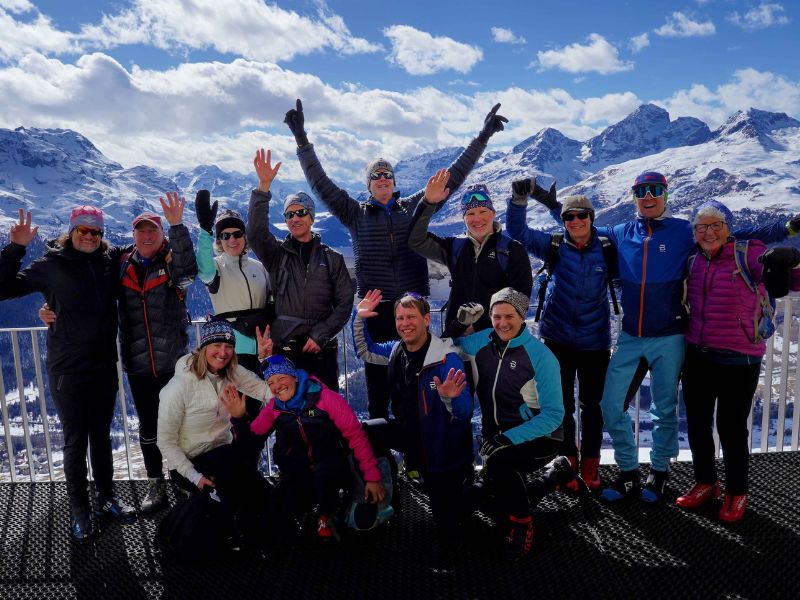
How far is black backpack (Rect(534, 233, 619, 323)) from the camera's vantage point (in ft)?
14.8

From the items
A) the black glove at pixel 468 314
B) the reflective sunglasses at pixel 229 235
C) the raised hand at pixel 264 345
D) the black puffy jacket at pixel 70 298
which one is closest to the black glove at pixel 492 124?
the black glove at pixel 468 314

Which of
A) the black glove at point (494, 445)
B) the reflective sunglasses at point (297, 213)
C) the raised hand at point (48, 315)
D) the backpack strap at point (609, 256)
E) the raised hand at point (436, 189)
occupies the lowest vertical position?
the black glove at point (494, 445)

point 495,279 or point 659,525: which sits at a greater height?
point 495,279

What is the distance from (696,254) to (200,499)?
3.93m

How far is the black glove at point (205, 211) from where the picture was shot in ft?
14.5

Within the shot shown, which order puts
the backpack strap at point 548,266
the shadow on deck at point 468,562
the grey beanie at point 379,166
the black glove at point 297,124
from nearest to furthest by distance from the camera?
the shadow on deck at point 468,562 → the backpack strap at point 548,266 → the grey beanie at point 379,166 → the black glove at point 297,124

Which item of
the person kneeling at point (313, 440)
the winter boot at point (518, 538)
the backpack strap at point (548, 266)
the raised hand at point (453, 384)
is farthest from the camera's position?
the backpack strap at point (548, 266)

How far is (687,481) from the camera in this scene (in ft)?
16.0

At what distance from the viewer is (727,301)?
4102 millimetres

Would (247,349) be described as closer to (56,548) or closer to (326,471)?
(326,471)

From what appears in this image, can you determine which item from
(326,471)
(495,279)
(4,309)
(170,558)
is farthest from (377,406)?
(4,309)

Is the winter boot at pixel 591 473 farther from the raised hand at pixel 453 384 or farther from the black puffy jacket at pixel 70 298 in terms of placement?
the black puffy jacket at pixel 70 298

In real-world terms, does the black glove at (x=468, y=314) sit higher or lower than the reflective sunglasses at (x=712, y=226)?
lower

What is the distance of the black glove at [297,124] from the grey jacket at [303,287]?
2.87 ft
